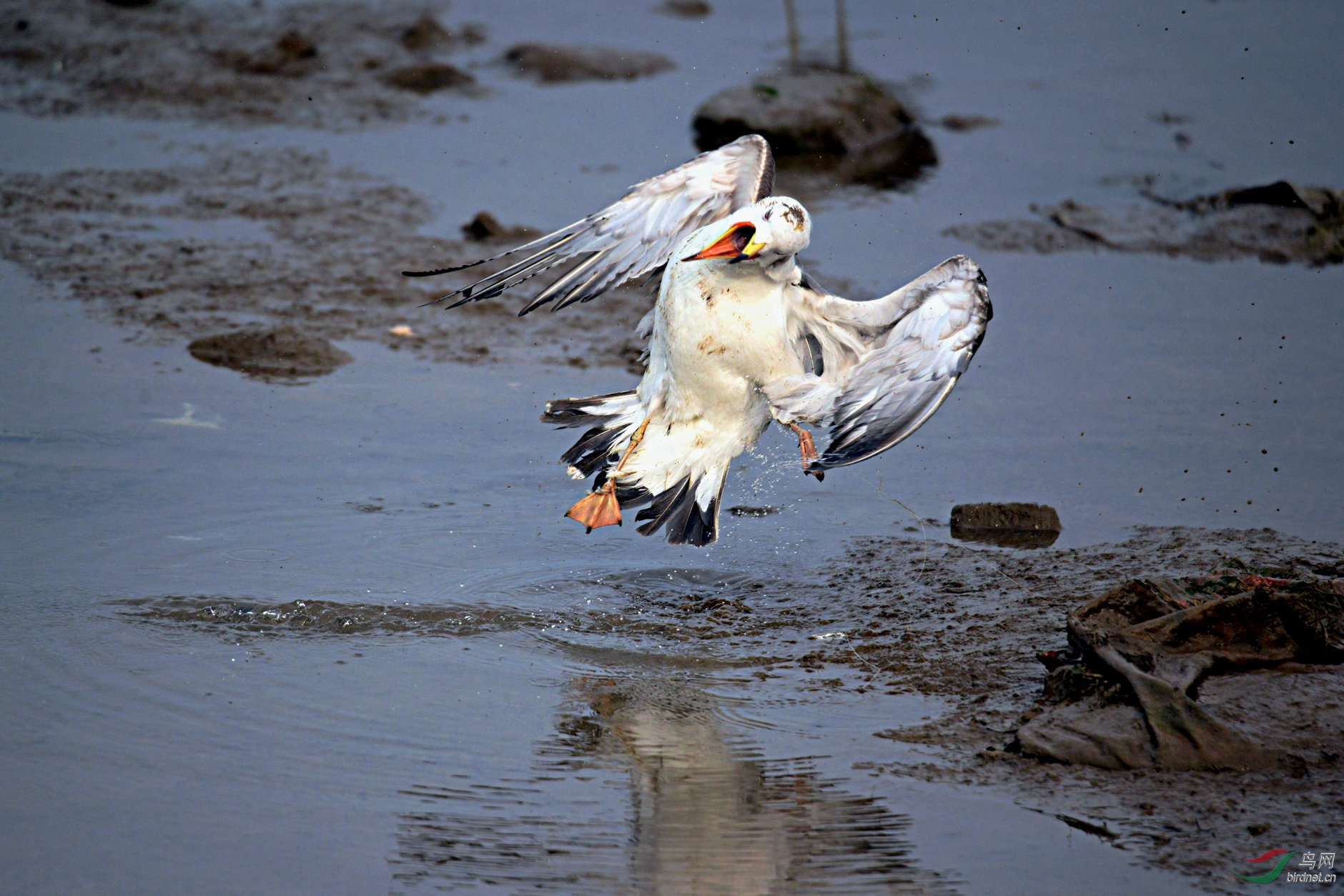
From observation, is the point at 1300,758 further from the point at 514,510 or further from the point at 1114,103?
the point at 1114,103

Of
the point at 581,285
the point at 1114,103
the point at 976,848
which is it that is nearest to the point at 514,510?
the point at 581,285

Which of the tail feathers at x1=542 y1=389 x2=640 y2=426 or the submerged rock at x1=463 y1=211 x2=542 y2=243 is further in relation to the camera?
the submerged rock at x1=463 y1=211 x2=542 y2=243

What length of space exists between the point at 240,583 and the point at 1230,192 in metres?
7.36

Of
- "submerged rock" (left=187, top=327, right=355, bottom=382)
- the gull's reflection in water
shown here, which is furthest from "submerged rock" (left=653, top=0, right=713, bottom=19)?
the gull's reflection in water

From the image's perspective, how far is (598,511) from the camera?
539 cm

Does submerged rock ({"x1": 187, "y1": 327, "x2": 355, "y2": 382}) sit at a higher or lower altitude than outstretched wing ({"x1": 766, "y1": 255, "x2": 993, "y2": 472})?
lower

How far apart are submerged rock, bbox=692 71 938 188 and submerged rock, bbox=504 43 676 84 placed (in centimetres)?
207

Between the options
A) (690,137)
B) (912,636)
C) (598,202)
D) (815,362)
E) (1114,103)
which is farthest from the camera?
(1114,103)

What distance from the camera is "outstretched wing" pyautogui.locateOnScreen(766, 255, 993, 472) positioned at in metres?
4.74

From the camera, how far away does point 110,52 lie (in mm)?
13094

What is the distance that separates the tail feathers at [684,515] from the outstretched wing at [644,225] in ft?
3.07

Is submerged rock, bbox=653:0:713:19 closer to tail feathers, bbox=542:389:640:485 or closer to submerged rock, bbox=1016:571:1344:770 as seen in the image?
tail feathers, bbox=542:389:640:485

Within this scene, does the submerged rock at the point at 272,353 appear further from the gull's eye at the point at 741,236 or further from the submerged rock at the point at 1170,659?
the submerged rock at the point at 1170,659

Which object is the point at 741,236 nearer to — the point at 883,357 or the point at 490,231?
the point at 883,357
